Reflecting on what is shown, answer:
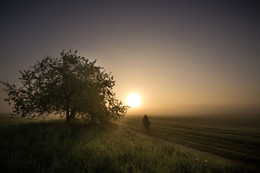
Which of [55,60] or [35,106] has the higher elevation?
[55,60]

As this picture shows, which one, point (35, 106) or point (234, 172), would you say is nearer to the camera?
point (234, 172)

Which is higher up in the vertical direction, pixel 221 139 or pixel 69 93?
pixel 69 93

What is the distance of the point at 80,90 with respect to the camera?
14734mm

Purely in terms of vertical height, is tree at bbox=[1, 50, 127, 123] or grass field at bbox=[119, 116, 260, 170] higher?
tree at bbox=[1, 50, 127, 123]

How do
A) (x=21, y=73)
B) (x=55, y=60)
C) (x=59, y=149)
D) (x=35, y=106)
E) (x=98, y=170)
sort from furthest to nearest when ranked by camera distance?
(x=55, y=60), (x=21, y=73), (x=35, y=106), (x=59, y=149), (x=98, y=170)

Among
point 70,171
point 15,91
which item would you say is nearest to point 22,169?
point 70,171

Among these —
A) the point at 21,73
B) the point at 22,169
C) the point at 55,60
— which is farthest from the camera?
the point at 55,60

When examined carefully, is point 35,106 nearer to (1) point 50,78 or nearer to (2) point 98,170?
(1) point 50,78

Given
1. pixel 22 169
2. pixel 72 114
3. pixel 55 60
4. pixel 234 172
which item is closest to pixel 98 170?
pixel 22 169

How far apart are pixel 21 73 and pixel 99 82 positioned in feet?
33.7

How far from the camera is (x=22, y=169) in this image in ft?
13.1

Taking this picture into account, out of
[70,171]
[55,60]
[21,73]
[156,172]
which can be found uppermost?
[55,60]

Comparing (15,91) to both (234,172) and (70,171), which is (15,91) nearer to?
(70,171)

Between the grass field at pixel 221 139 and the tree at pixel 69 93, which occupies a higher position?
the tree at pixel 69 93
